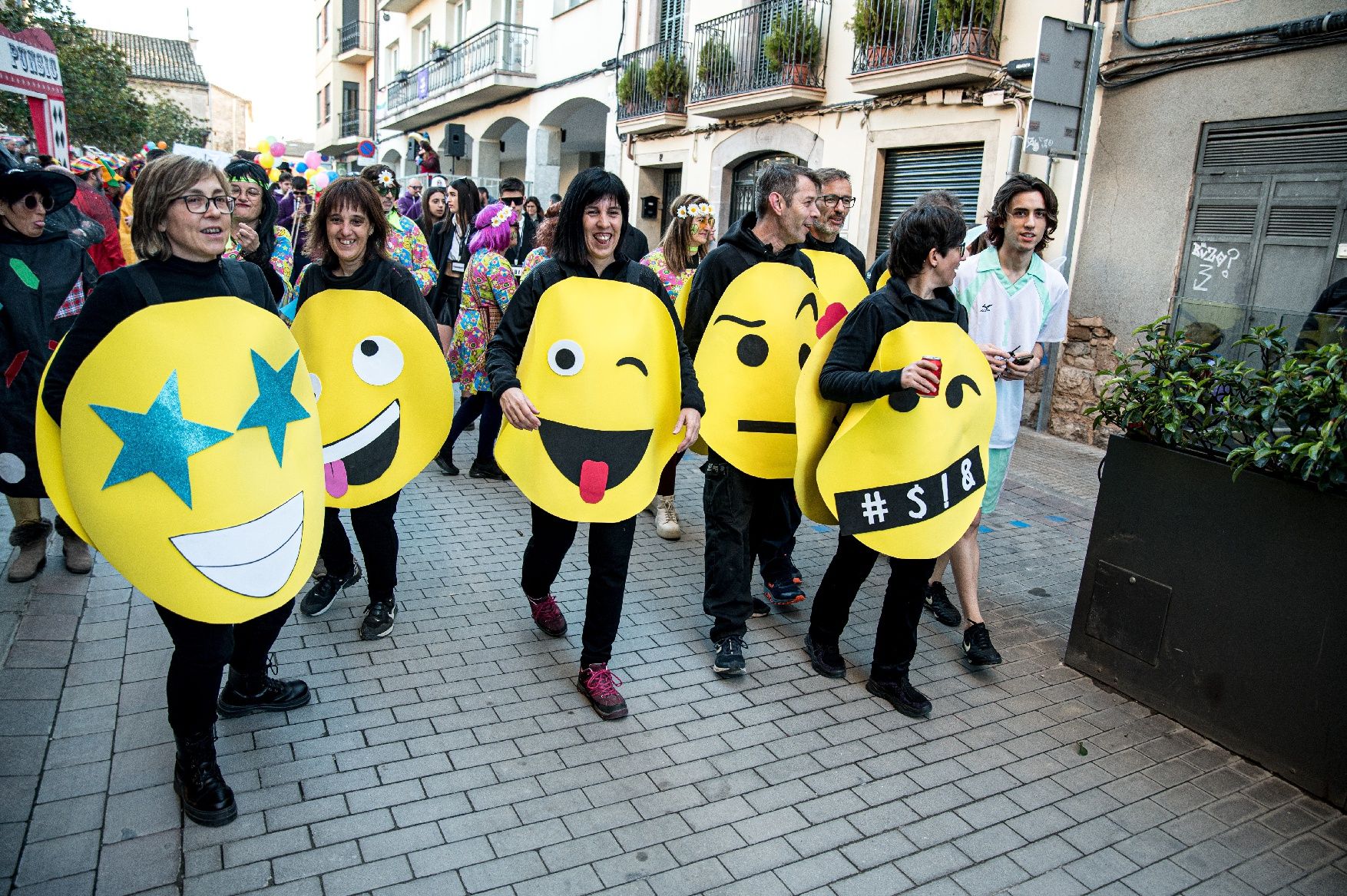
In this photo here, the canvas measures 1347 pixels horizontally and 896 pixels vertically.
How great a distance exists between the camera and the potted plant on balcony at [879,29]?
11305mm

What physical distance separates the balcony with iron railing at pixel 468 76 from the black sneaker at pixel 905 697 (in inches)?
782

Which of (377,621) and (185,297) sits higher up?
(185,297)

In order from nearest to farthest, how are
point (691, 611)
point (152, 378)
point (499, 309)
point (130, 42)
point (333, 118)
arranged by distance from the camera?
point (152, 378), point (691, 611), point (499, 309), point (333, 118), point (130, 42)

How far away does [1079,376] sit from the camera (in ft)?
30.7

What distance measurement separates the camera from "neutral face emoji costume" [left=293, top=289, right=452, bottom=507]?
348 centimetres

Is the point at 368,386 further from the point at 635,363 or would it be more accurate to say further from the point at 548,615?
the point at 548,615

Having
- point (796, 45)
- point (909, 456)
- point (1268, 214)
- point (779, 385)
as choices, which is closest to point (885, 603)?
point (909, 456)

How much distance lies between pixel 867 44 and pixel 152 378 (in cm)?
1114

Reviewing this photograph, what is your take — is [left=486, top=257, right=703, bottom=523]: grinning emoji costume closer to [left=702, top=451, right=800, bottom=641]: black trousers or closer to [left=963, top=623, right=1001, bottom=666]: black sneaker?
[left=702, top=451, right=800, bottom=641]: black trousers

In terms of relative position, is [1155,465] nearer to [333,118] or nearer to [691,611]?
[691,611]

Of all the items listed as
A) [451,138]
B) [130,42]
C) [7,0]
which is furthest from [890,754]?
[130,42]

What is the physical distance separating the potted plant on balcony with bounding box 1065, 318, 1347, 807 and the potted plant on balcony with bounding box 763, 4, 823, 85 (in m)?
10.2

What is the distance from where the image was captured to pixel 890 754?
10.9 ft

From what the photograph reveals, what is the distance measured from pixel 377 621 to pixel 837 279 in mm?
2539
